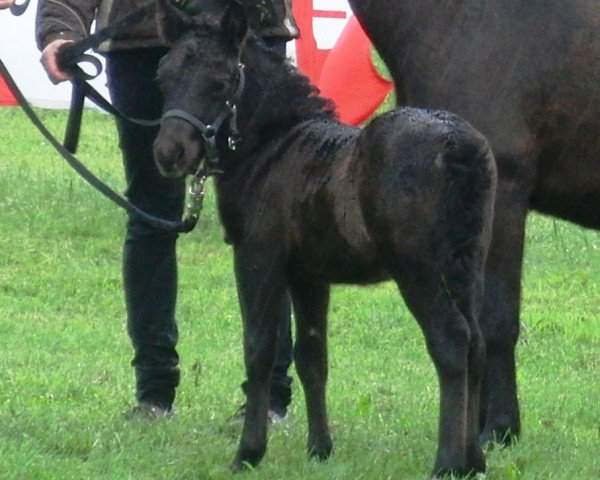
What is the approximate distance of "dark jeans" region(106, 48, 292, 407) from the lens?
5.63 meters

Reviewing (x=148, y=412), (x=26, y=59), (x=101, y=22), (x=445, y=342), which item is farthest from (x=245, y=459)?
(x=26, y=59)

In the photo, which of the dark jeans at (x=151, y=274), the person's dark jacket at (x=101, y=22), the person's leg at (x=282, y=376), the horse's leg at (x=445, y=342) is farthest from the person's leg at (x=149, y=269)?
the horse's leg at (x=445, y=342)

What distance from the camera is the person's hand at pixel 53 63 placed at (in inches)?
202

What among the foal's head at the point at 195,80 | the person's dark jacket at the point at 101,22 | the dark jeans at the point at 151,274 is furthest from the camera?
the dark jeans at the point at 151,274

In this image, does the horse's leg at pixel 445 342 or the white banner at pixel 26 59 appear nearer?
the horse's leg at pixel 445 342

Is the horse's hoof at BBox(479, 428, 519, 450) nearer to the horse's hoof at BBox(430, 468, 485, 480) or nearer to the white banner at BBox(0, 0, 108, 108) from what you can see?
the horse's hoof at BBox(430, 468, 485, 480)

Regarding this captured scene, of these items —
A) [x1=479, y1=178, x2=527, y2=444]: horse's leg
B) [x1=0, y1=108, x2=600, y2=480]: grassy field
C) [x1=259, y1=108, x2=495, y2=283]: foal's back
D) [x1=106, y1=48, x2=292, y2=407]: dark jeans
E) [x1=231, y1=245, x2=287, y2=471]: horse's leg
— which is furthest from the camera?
[x1=106, y1=48, x2=292, y2=407]: dark jeans

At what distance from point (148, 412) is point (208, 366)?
1504 mm

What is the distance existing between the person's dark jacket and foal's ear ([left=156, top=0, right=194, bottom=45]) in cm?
61

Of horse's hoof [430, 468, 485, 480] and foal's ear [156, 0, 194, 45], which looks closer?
horse's hoof [430, 468, 485, 480]

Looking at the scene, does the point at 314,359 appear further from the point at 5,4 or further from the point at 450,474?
the point at 5,4

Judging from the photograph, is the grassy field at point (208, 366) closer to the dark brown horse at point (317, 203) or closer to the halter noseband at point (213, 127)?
the dark brown horse at point (317, 203)

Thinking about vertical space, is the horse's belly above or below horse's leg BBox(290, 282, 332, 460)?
above

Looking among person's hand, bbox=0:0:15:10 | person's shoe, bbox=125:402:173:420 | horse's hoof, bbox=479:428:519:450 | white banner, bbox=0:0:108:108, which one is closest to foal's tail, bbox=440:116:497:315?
horse's hoof, bbox=479:428:519:450
